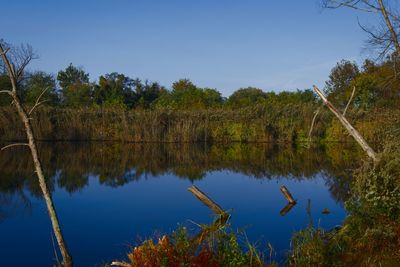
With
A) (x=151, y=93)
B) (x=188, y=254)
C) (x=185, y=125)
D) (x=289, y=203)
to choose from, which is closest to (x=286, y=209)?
(x=289, y=203)

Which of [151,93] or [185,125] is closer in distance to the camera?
[185,125]

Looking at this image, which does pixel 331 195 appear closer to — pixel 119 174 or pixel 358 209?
pixel 358 209

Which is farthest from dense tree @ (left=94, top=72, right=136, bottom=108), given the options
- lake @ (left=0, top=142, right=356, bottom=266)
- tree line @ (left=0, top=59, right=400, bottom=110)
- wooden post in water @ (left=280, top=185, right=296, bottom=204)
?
wooden post in water @ (left=280, top=185, right=296, bottom=204)

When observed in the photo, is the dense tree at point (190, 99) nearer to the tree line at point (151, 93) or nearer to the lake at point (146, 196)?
the tree line at point (151, 93)

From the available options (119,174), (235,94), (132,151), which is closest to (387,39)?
(119,174)

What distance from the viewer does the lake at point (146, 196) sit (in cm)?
777

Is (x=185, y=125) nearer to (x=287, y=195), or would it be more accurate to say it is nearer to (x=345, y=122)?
(x=287, y=195)

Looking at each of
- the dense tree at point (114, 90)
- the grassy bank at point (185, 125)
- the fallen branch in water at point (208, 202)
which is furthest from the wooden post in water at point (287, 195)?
the dense tree at point (114, 90)

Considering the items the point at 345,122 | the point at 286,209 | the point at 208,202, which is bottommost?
the point at 286,209

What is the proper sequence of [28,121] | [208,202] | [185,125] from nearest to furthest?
[28,121] < [208,202] < [185,125]

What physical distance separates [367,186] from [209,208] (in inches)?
168

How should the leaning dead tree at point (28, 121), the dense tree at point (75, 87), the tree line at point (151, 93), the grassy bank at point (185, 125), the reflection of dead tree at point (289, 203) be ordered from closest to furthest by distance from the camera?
the leaning dead tree at point (28, 121) → the reflection of dead tree at point (289, 203) → the grassy bank at point (185, 125) → the tree line at point (151, 93) → the dense tree at point (75, 87)

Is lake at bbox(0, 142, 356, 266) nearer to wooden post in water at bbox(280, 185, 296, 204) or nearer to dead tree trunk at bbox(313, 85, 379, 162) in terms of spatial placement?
wooden post in water at bbox(280, 185, 296, 204)

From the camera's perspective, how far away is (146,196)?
12.1 metres
